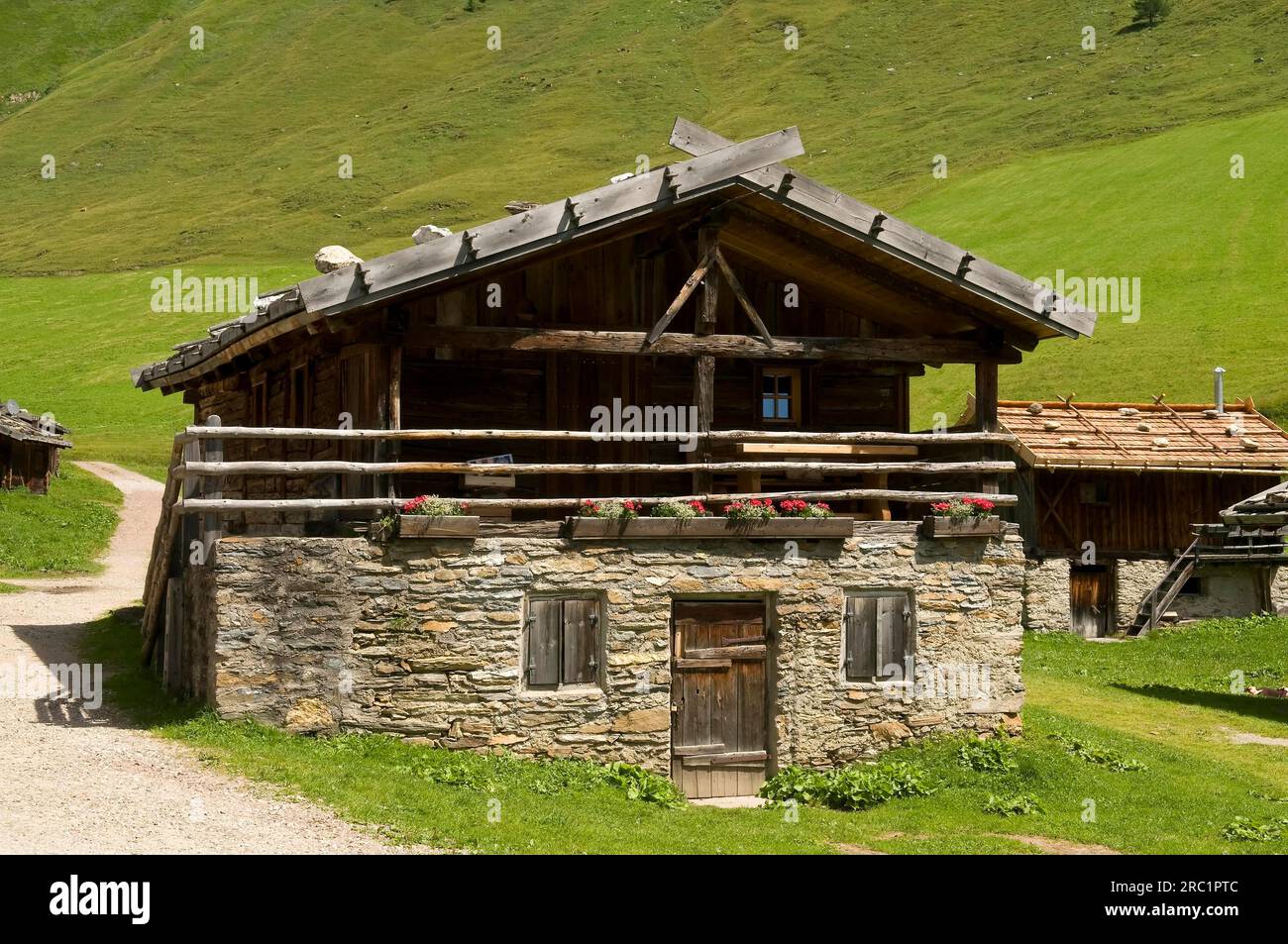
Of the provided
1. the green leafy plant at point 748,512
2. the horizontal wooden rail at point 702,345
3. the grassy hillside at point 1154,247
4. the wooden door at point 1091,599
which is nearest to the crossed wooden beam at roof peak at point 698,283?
the horizontal wooden rail at point 702,345

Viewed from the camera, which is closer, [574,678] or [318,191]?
[574,678]

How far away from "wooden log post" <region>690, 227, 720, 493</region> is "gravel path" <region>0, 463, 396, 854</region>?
21.7 feet

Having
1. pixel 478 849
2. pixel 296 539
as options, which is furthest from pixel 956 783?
pixel 296 539

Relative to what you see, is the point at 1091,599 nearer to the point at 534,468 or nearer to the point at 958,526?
the point at 958,526

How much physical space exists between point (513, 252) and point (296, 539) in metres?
3.91

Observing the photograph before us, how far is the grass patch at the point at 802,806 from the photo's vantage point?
1313cm

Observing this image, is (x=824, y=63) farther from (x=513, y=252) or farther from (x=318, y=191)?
(x=513, y=252)

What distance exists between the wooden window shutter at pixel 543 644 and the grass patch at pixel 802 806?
92 centimetres

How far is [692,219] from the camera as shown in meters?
17.9

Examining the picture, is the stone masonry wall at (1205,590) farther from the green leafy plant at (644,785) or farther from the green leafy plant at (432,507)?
the green leafy plant at (432,507)

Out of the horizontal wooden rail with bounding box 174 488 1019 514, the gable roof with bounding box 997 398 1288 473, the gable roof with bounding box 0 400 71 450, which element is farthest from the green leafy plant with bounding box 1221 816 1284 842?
the gable roof with bounding box 0 400 71 450

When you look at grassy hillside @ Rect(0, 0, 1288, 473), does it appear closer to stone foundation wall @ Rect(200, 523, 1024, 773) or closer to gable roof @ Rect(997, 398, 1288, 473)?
gable roof @ Rect(997, 398, 1288, 473)

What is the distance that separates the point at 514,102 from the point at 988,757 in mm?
140719

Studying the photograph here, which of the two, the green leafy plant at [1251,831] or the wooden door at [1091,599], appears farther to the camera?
the wooden door at [1091,599]
